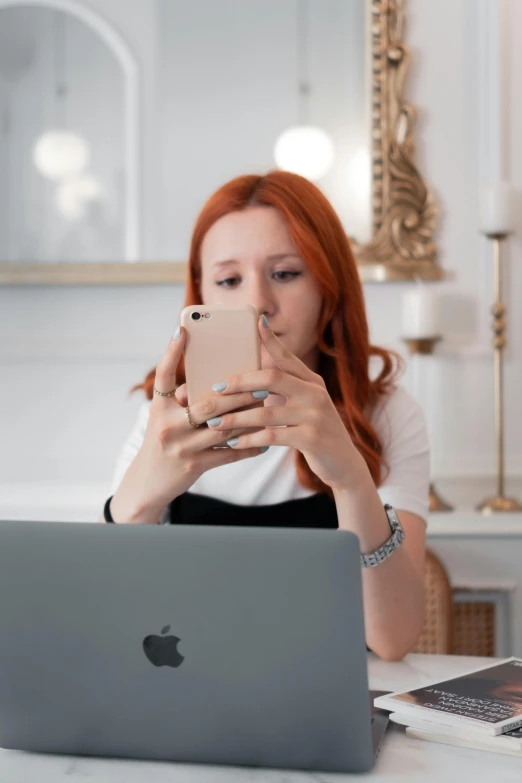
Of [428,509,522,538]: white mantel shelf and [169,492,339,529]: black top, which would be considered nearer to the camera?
[169,492,339,529]: black top

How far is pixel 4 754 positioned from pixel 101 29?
6.25 feet

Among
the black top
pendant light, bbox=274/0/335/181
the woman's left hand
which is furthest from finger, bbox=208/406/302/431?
pendant light, bbox=274/0/335/181

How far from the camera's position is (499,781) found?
728 mm

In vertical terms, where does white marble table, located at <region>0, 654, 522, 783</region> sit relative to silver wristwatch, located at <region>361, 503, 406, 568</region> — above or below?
below

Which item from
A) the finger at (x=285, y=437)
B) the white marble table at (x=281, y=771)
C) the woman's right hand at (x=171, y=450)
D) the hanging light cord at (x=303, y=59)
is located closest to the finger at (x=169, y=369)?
the woman's right hand at (x=171, y=450)

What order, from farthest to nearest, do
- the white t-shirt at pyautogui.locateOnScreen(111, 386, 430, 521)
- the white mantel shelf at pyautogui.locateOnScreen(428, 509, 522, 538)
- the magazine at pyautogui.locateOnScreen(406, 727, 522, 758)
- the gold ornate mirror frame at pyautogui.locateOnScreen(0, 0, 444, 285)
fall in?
1. the gold ornate mirror frame at pyautogui.locateOnScreen(0, 0, 444, 285)
2. the white mantel shelf at pyautogui.locateOnScreen(428, 509, 522, 538)
3. the white t-shirt at pyautogui.locateOnScreen(111, 386, 430, 521)
4. the magazine at pyautogui.locateOnScreen(406, 727, 522, 758)

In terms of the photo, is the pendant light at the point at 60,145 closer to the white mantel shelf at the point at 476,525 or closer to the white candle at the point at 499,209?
the white candle at the point at 499,209

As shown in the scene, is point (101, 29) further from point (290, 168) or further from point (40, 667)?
point (40, 667)

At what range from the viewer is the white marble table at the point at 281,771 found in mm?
728

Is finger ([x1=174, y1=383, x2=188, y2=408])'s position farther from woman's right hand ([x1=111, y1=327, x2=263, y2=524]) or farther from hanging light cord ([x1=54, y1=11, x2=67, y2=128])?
hanging light cord ([x1=54, y1=11, x2=67, y2=128])

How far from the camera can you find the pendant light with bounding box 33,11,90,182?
2209 millimetres

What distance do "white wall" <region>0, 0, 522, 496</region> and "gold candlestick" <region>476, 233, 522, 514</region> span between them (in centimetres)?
9

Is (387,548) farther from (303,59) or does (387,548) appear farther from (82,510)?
(303,59)

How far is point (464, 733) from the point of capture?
804 millimetres
